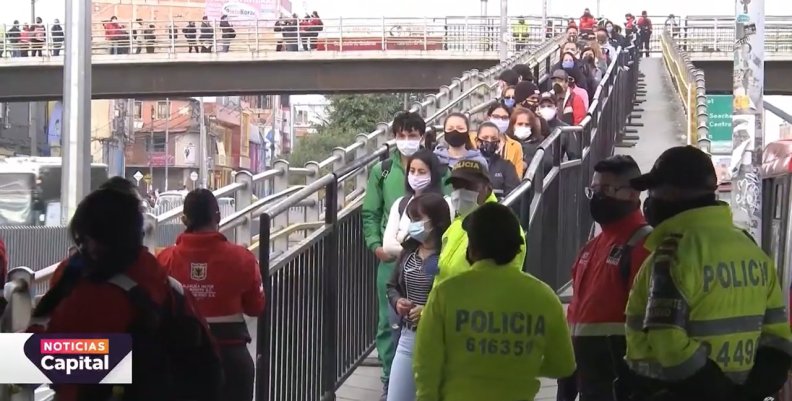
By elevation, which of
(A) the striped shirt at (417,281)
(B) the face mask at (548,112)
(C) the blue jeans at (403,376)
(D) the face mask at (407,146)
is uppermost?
(B) the face mask at (548,112)

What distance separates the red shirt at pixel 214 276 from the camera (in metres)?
5.86

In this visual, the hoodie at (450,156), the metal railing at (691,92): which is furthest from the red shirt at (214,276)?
the metal railing at (691,92)

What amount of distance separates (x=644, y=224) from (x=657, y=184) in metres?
0.78

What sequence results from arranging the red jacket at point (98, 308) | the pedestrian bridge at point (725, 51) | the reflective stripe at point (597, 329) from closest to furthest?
the red jacket at point (98, 308) → the reflective stripe at point (597, 329) → the pedestrian bridge at point (725, 51)

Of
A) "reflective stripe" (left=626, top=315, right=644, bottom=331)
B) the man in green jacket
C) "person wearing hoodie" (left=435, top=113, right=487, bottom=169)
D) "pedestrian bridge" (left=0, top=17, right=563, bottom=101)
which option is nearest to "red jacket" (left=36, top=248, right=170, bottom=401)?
"reflective stripe" (left=626, top=315, right=644, bottom=331)

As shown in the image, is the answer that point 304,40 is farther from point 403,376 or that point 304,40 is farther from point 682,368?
point 682,368

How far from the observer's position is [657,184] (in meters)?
4.18

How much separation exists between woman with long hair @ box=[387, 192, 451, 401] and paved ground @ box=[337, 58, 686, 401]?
1.88m

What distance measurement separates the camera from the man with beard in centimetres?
477

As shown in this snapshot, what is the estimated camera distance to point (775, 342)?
419cm

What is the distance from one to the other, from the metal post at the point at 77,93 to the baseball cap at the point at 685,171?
16.1 m

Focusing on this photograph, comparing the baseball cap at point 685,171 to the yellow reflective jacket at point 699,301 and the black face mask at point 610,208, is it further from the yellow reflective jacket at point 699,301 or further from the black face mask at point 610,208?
the black face mask at point 610,208

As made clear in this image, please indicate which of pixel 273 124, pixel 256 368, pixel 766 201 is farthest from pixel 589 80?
pixel 273 124

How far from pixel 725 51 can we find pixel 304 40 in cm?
1634
